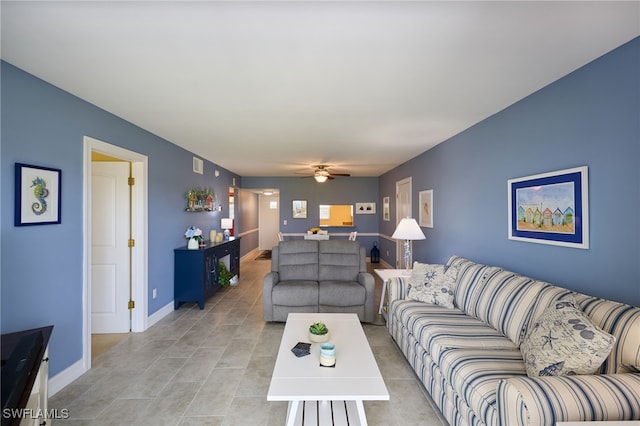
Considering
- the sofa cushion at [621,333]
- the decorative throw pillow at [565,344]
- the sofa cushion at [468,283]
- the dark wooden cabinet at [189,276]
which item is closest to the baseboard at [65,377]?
the dark wooden cabinet at [189,276]

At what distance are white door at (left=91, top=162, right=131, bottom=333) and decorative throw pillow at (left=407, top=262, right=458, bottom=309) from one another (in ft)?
11.4

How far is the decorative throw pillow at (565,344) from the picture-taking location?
1.35 metres

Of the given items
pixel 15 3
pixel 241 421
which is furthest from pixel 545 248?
pixel 15 3

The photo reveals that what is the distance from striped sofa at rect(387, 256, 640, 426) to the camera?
3.87 ft

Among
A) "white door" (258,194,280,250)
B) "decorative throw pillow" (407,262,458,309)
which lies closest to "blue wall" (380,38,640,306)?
"decorative throw pillow" (407,262,458,309)

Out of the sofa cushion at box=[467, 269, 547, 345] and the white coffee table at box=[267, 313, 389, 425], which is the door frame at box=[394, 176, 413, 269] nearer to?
the sofa cushion at box=[467, 269, 547, 345]

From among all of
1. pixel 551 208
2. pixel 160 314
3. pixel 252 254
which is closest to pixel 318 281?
pixel 160 314

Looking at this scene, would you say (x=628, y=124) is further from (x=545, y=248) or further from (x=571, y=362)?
(x=571, y=362)

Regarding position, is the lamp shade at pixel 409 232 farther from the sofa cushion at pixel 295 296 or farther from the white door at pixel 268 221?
the white door at pixel 268 221

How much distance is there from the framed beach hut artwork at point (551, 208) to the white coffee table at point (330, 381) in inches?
70.1

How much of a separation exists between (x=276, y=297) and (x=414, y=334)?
1821 mm

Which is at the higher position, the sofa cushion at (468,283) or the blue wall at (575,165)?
the blue wall at (575,165)

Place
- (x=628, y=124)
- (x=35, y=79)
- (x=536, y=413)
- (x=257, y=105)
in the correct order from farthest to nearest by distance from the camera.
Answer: (x=257, y=105) → (x=35, y=79) → (x=628, y=124) → (x=536, y=413)

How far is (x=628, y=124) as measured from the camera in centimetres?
174
